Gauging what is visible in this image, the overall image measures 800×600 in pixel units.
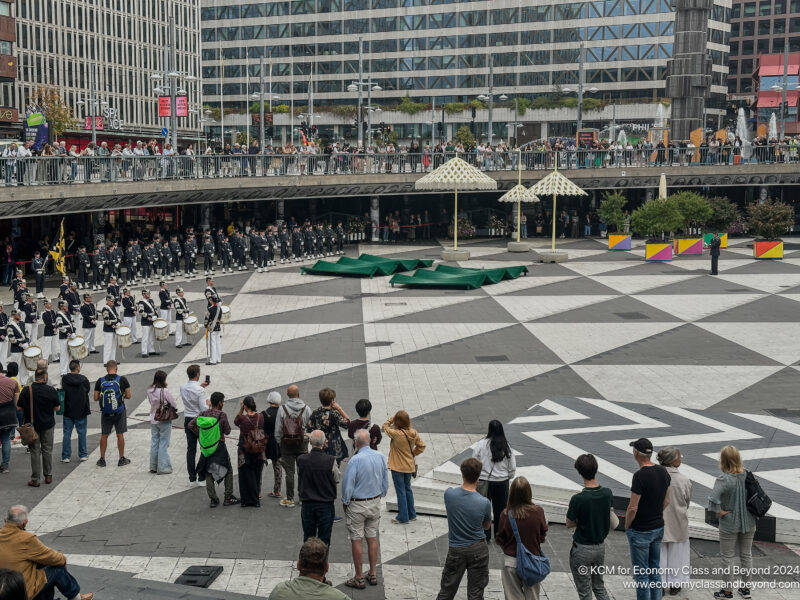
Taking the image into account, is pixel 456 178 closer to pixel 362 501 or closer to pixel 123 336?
pixel 123 336

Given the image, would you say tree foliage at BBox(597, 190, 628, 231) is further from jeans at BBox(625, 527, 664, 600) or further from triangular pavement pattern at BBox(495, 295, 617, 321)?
jeans at BBox(625, 527, 664, 600)

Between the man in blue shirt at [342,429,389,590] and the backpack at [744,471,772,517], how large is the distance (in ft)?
13.2

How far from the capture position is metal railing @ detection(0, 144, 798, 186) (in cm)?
3612

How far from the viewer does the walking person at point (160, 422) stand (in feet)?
52.1

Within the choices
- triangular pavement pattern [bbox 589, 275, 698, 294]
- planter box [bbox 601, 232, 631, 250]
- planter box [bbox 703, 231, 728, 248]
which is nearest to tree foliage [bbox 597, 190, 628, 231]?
planter box [bbox 601, 232, 631, 250]

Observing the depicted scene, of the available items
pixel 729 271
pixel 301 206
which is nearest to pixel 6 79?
pixel 301 206

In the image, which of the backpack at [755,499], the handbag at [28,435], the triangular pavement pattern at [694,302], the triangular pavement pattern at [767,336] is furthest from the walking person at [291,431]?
the triangular pavement pattern at [694,302]

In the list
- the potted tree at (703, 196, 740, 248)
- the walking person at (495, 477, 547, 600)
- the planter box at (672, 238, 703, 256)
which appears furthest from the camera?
the potted tree at (703, 196, 740, 248)

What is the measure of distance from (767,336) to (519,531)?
68.5 feet

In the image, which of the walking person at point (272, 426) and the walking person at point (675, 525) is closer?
the walking person at point (675, 525)

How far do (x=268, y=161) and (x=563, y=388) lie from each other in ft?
94.5

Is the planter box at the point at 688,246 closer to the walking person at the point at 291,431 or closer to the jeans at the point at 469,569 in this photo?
the walking person at the point at 291,431

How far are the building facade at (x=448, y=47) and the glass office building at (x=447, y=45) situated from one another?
110 mm

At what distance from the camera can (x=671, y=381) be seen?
22.9m
